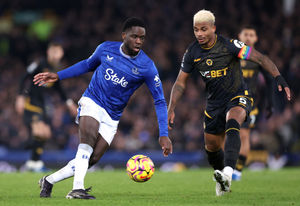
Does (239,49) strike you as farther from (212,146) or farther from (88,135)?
(88,135)

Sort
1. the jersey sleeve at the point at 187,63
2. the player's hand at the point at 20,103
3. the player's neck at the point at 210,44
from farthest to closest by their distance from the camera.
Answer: the player's hand at the point at 20,103 < the jersey sleeve at the point at 187,63 < the player's neck at the point at 210,44

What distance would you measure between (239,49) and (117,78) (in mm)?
1704

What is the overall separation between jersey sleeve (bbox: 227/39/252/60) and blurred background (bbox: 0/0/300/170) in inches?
234

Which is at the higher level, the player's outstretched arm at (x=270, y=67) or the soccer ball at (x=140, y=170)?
the player's outstretched arm at (x=270, y=67)

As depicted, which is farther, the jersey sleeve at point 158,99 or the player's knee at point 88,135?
the jersey sleeve at point 158,99

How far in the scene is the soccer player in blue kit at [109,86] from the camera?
6.94m

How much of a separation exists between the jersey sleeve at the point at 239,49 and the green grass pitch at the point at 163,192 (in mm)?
1828

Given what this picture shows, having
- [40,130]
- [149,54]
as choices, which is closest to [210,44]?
[40,130]

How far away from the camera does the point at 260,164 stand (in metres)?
16.3

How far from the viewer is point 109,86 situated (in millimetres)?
7082

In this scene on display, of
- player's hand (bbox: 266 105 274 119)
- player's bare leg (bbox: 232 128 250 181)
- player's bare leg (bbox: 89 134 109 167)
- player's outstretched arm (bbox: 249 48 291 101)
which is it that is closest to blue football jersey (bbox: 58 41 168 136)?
player's bare leg (bbox: 89 134 109 167)

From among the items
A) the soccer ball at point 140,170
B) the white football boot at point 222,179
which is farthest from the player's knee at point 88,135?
the white football boot at point 222,179

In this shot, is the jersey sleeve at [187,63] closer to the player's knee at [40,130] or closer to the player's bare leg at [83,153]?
the player's bare leg at [83,153]

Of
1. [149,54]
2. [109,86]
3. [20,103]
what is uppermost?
[149,54]
